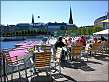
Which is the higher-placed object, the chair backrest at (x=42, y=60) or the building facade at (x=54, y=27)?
the building facade at (x=54, y=27)

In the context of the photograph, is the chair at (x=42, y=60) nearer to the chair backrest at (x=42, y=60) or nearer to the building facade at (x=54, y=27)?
the chair backrest at (x=42, y=60)

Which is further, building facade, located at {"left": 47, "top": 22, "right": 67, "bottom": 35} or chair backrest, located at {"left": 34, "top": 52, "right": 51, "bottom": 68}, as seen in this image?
building facade, located at {"left": 47, "top": 22, "right": 67, "bottom": 35}

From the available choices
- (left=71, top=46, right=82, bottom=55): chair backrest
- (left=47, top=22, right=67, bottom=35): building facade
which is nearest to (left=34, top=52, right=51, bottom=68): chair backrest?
(left=71, top=46, right=82, bottom=55): chair backrest

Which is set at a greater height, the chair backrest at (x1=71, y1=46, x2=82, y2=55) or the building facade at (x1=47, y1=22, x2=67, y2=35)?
the building facade at (x1=47, y1=22, x2=67, y2=35)

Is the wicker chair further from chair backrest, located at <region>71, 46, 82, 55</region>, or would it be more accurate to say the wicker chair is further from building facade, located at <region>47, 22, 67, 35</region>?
building facade, located at <region>47, 22, 67, 35</region>

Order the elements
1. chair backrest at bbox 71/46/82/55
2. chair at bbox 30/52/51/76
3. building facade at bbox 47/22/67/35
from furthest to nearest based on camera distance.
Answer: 1. building facade at bbox 47/22/67/35
2. chair backrest at bbox 71/46/82/55
3. chair at bbox 30/52/51/76

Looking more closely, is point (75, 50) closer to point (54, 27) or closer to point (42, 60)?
point (42, 60)

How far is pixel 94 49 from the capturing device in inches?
332

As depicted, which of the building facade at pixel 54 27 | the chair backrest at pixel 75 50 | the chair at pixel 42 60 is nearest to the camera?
the chair at pixel 42 60

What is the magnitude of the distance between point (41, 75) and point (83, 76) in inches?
55.0

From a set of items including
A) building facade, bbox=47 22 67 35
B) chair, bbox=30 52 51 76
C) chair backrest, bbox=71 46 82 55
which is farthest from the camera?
building facade, bbox=47 22 67 35

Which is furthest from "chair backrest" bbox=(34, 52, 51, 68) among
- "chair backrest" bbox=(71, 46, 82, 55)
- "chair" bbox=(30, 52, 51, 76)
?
"chair backrest" bbox=(71, 46, 82, 55)

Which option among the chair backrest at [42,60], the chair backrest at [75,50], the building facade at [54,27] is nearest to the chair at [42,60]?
the chair backrest at [42,60]

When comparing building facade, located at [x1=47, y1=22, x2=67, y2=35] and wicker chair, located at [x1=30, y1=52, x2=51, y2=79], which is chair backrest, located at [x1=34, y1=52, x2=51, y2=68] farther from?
building facade, located at [x1=47, y1=22, x2=67, y2=35]
